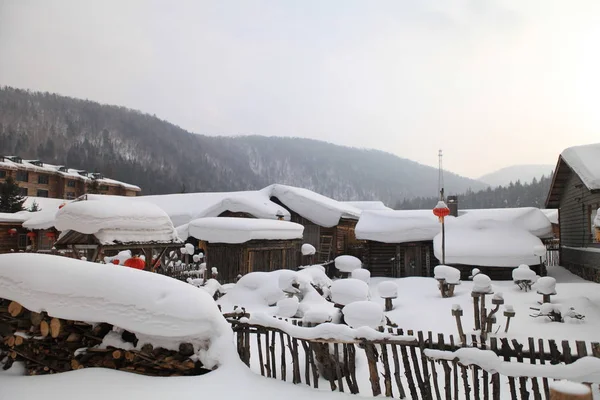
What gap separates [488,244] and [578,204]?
12.7ft

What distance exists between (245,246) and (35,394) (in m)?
11.7

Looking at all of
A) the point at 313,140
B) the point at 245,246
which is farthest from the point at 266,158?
the point at 245,246

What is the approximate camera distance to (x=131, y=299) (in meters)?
4.86

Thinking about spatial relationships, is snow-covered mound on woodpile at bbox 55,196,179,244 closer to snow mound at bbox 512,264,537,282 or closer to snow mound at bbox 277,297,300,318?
snow mound at bbox 277,297,300,318

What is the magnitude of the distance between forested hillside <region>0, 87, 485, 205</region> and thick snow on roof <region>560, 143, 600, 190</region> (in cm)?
1589

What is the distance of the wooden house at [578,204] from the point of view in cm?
1202

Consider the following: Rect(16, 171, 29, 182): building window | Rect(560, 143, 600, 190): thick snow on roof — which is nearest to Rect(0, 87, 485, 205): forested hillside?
Rect(16, 171, 29, 182): building window

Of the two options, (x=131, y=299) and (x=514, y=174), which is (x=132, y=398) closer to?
(x=131, y=299)

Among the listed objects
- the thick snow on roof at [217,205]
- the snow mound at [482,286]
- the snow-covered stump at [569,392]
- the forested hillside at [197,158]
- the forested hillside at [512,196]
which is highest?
the forested hillside at [197,158]

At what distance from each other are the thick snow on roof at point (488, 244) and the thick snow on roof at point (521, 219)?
26 cm

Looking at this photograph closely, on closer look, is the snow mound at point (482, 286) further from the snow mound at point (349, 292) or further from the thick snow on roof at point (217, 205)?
the thick snow on roof at point (217, 205)

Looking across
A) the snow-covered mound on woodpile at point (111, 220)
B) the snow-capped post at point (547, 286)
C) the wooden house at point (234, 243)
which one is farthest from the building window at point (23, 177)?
the snow-capped post at point (547, 286)

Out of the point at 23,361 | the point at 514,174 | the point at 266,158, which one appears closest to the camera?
the point at 23,361

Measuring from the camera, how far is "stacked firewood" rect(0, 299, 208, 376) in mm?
4824
